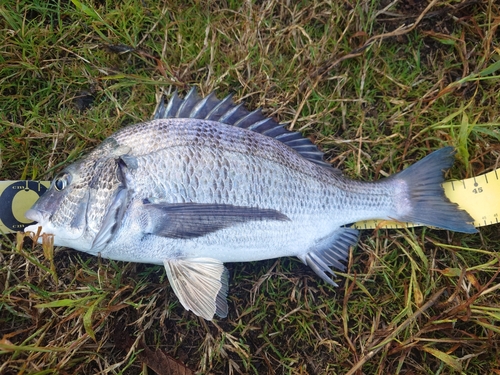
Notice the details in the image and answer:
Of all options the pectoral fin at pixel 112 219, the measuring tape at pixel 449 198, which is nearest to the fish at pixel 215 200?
the pectoral fin at pixel 112 219

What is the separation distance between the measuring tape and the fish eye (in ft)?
1.38

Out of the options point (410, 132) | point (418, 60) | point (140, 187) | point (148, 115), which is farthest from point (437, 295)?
point (148, 115)

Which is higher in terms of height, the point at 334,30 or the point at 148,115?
the point at 334,30

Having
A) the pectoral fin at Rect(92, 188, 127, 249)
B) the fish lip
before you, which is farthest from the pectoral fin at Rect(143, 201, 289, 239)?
the fish lip

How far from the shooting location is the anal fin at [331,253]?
2531mm

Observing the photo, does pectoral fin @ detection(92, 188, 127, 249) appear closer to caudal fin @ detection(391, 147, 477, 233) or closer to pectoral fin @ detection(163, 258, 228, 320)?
pectoral fin @ detection(163, 258, 228, 320)

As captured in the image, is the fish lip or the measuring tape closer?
the fish lip

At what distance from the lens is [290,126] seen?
9.20 ft

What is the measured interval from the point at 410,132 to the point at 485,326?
142 centimetres

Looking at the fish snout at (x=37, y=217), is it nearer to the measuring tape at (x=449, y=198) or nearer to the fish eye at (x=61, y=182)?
the fish eye at (x=61, y=182)

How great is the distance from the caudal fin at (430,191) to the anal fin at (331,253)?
380 millimetres

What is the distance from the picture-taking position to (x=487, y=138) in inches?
110

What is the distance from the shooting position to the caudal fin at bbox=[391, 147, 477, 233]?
252 cm

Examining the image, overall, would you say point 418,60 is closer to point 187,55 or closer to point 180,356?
point 187,55
